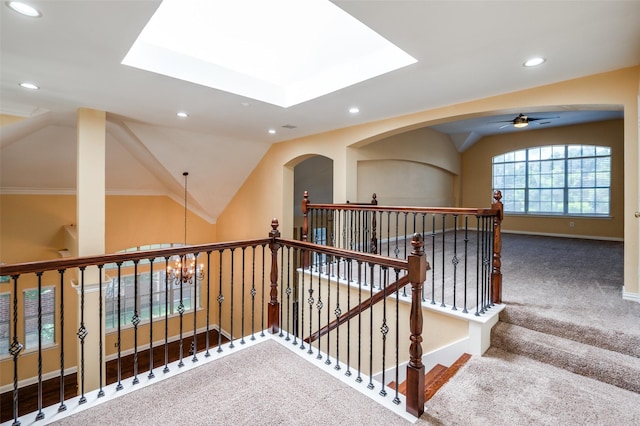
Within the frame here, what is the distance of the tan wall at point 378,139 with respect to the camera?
3.15m

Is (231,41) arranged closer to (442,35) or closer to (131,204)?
(442,35)

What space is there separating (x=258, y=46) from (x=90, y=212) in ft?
10.6

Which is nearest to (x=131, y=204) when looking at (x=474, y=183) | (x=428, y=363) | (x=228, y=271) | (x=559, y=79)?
(x=228, y=271)

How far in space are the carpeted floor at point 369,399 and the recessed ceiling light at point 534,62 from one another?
239cm

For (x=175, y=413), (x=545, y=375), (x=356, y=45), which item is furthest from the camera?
(x=356, y=45)

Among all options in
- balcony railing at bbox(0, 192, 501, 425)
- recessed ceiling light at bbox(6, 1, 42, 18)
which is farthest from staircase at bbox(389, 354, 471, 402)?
recessed ceiling light at bbox(6, 1, 42, 18)

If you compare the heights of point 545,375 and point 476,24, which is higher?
point 476,24

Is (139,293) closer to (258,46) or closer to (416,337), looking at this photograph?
(258,46)

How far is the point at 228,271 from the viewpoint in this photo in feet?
28.8

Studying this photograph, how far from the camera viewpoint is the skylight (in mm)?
3141

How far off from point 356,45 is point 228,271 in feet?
23.1

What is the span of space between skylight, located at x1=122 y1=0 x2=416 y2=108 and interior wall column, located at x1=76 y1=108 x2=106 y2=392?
2002 mm

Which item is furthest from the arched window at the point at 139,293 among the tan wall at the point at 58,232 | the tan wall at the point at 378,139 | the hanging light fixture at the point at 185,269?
the tan wall at the point at 378,139

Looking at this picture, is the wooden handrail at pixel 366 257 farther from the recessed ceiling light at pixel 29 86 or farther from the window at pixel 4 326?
the window at pixel 4 326
